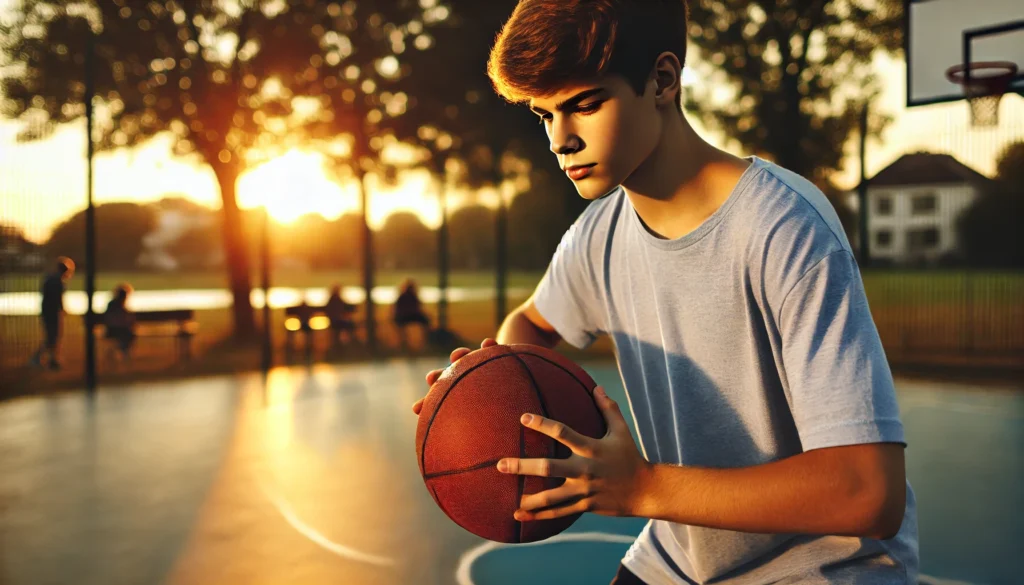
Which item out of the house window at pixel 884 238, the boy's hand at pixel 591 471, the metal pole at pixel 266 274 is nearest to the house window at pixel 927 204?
the house window at pixel 884 238

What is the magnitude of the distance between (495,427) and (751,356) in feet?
1.91

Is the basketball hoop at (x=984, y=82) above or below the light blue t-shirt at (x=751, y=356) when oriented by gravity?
above

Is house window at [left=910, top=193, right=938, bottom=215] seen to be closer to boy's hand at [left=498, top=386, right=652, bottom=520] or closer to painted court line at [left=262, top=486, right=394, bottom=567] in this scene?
painted court line at [left=262, top=486, right=394, bottom=567]

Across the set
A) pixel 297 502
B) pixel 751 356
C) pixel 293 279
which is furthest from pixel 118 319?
pixel 293 279

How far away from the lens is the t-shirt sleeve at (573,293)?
2242 millimetres

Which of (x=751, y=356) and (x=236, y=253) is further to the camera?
(x=236, y=253)

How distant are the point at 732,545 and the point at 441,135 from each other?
16780 millimetres

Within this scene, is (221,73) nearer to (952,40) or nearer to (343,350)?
(343,350)

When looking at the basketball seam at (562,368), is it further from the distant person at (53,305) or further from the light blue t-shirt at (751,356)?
the distant person at (53,305)

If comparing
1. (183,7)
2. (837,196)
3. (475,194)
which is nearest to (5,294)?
(183,7)

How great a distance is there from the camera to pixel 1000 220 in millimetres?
14484

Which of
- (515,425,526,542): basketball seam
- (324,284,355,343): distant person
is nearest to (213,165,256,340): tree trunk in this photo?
(324,284,355,343): distant person

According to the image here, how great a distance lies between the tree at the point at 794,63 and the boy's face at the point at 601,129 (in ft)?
64.0

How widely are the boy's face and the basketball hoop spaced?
9464 mm
